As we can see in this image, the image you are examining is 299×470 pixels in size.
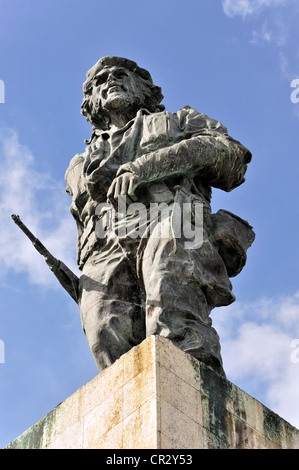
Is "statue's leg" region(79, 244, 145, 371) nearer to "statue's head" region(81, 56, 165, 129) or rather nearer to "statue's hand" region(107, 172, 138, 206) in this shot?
"statue's hand" region(107, 172, 138, 206)

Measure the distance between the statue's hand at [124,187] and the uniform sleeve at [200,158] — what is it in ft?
0.21

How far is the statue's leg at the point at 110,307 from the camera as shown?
964 cm

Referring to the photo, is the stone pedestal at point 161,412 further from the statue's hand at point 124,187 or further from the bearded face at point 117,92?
the bearded face at point 117,92

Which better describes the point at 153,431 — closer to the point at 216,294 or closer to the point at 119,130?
the point at 216,294

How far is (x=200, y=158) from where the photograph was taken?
10234mm

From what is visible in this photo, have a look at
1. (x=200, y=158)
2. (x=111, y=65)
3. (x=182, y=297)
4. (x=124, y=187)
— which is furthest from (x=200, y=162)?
(x=111, y=65)

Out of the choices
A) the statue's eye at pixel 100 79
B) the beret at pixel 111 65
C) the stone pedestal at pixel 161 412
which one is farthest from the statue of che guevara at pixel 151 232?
the stone pedestal at pixel 161 412

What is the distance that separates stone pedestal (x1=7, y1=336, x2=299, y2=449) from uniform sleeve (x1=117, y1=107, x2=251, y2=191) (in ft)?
7.84

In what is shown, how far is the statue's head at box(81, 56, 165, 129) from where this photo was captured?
454 inches

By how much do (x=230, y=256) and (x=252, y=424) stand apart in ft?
7.18

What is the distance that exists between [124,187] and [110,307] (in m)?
1.25

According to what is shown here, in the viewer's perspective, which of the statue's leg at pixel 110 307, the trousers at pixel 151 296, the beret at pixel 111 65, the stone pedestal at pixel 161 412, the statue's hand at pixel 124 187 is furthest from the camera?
the beret at pixel 111 65

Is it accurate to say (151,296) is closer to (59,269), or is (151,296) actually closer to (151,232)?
(151,232)
